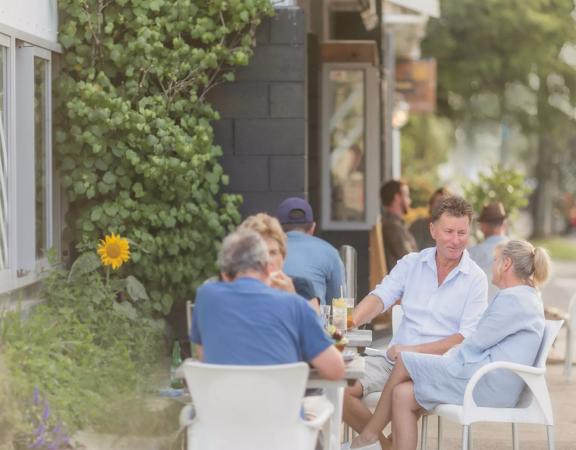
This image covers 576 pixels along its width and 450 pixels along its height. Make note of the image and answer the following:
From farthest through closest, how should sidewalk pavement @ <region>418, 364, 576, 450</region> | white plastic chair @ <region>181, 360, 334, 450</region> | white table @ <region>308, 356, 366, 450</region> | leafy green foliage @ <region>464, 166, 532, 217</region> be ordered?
leafy green foliage @ <region>464, 166, 532, 217</region>
sidewalk pavement @ <region>418, 364, 576, 450</region>
white table @ <region>308, 356, 366, 450</region>
white plastic chair @ <region>181, 360, 334, 450</region>

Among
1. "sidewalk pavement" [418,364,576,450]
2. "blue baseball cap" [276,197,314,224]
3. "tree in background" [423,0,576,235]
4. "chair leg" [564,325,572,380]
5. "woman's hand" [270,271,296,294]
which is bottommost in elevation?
"sidewalk pavement" [418,364,576,450]

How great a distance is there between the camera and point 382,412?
657cm

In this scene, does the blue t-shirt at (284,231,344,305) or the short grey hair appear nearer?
the short grey hair

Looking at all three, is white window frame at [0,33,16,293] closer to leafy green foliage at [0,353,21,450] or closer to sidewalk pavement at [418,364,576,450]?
leafy green foliage at [0,353,21,450]

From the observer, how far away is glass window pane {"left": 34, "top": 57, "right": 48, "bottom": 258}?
27.9ft

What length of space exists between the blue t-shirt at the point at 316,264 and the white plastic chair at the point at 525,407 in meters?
0.87

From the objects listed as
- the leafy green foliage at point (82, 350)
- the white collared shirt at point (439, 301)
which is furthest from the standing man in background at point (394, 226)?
the white collared shirt at point (439, 301)

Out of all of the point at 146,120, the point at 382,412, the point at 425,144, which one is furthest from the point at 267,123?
the point at 425,144

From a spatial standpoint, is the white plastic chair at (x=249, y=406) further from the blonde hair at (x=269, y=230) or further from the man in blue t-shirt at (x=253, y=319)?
the blonde hair at (x=269, y=230)

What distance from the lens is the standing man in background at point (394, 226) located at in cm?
1165

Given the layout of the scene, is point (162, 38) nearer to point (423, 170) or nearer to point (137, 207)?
point (137, 207)

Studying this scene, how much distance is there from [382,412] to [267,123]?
3.28 meters

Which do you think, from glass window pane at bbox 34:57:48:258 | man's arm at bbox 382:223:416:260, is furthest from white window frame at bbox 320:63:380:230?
glass window pane at bbox 34:57:48:258

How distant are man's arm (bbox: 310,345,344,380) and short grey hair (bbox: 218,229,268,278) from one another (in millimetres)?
396
